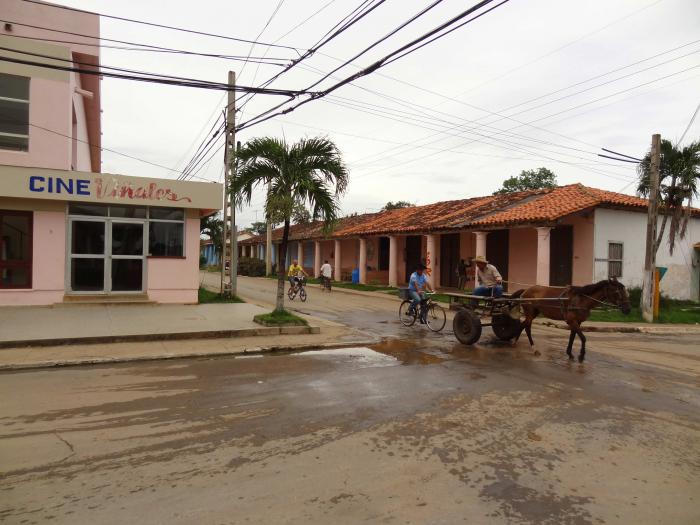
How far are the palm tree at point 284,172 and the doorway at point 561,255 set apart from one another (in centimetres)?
1162

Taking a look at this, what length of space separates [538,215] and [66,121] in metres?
16.3

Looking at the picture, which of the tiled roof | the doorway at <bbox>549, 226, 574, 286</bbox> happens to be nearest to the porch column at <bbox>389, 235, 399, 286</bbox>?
the tiled roof

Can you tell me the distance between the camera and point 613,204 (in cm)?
1873

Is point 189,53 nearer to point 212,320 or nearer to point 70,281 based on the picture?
point 212,320

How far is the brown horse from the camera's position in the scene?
8.88m

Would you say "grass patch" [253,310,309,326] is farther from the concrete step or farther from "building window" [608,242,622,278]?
"building window" [608,242,622,278]

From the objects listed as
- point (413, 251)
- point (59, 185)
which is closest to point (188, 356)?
point (59, 185)

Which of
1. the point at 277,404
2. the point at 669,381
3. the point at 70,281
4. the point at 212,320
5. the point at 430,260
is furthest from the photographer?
the point at 430,260

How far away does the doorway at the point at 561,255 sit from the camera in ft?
64.7

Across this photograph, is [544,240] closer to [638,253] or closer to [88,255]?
[638,253]

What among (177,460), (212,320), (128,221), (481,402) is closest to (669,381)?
(481,402)

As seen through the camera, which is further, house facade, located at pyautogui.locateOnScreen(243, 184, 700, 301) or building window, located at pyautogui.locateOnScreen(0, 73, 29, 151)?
house facade, located at pyautogui.locateOnScreen(243, 184, 700, 301)

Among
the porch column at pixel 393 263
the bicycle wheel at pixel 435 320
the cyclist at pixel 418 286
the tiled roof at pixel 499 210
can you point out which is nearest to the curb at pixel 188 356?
the bicycle wheel at pixel 435 320

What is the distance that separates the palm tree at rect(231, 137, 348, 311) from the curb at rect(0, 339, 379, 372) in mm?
2316
